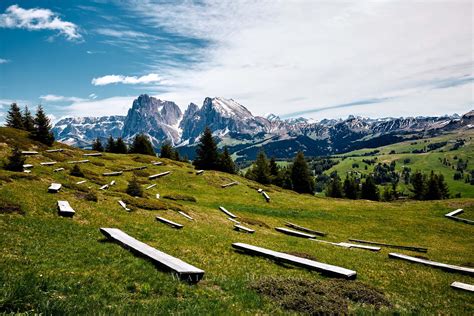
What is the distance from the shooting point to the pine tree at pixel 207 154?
318 feet

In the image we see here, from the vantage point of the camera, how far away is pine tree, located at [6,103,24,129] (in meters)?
96.2

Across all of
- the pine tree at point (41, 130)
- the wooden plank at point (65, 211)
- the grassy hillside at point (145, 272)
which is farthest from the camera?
the pine tree at point (41, 130)

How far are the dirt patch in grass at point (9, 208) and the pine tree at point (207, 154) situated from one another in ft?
245

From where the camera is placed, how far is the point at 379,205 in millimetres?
69312

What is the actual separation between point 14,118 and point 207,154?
61063mm

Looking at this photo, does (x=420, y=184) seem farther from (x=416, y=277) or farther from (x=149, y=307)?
(x=149, y=307)

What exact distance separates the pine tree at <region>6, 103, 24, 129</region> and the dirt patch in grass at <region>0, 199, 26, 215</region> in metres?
90.3

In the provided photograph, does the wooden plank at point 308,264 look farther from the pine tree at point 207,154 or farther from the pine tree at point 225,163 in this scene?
the pine tree at point 225,163

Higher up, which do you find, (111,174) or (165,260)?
(111,174)

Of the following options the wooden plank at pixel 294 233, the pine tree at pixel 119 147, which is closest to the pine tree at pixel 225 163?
the pine tree at pixel 119 147

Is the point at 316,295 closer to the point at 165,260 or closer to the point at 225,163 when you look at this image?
the point at 165,260

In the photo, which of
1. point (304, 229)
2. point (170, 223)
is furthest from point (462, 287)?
point (304, 229)

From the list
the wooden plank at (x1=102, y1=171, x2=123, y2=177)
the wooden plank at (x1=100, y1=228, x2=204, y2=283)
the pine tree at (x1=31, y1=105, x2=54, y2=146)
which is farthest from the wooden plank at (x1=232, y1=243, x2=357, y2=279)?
the pine tree at (x1=31, y1=105, x2=54, y2=146)

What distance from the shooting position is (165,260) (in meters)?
14.1
